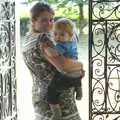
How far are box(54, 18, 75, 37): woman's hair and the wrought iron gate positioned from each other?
1.03 feet

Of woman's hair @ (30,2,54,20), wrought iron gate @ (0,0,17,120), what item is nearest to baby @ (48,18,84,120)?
woman's hair @ (30,2,54,20)

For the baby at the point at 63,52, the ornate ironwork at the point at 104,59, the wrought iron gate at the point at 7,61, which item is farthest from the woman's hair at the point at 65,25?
the wrought iron gate at the point at 7,61

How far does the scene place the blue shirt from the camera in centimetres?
312

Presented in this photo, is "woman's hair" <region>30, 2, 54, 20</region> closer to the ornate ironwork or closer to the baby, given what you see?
the baby

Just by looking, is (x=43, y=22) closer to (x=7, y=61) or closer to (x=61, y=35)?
(x=61, y=35)

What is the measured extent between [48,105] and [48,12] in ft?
2.19

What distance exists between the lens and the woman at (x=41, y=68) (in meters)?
3.12

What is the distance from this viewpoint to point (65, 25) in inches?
122

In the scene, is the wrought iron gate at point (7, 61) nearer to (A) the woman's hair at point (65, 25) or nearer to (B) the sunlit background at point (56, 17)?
(B) the sunlit background at point (56, 17)

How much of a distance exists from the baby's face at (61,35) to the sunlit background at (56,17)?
0.31 feet

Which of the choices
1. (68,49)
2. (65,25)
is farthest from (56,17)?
(68,49)

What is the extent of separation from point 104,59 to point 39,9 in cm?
58

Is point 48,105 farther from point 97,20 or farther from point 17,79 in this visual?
point 97,20

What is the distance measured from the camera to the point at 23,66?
3.15 meters
